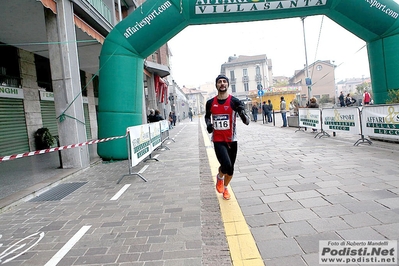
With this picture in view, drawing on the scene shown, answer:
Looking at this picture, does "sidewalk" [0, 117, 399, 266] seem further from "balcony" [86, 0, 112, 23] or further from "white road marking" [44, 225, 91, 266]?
"balcony" [86, 0, 112, 23]

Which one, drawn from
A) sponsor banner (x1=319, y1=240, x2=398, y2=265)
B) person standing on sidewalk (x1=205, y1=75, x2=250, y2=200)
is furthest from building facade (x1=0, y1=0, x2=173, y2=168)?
sponsor banner (x1=319, y1=240, x2=398, y2=265)

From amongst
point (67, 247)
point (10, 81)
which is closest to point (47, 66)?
point (10, 81)

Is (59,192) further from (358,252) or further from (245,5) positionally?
(245,5)

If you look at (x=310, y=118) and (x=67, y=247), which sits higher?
(x=310, y=118)

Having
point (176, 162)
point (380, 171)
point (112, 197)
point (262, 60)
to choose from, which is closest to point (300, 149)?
point (380, 171)

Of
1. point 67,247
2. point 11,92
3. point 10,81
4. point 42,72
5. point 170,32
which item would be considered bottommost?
point 67,247

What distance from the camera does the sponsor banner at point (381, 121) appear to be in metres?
7.34

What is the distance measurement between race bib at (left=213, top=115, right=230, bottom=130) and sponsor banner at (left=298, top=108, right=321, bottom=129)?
8652mm

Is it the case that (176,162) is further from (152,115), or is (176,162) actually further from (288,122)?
(288,122)

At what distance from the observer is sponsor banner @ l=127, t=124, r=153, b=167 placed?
19.9 ft

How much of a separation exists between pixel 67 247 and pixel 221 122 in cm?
259

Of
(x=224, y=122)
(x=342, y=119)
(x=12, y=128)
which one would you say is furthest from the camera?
(x=12, y=128)

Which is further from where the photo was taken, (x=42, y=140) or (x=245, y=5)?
(x=42, y=140)

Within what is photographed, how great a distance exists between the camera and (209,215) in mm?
3652
